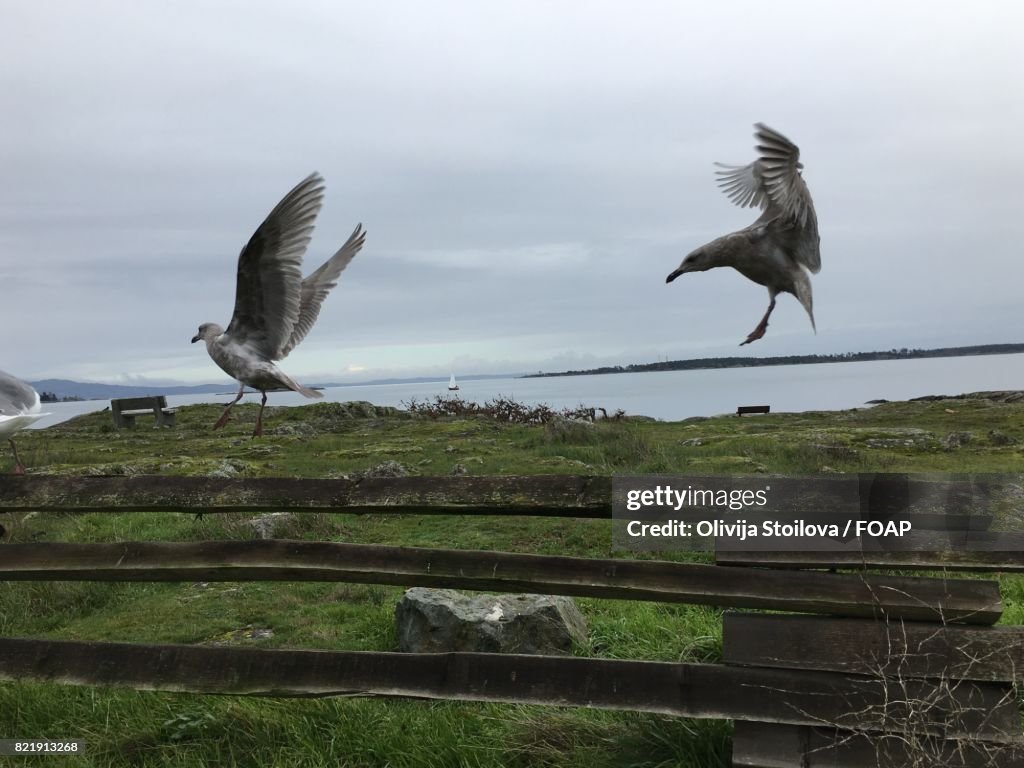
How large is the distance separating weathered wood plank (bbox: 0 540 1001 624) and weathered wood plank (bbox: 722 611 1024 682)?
7 cm

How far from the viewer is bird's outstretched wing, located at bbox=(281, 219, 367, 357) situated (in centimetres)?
563

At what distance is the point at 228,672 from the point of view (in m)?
3.85

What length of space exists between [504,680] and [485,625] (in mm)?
1449

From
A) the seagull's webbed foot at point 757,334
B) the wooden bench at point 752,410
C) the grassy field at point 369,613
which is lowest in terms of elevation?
the grassy field at point 369,613

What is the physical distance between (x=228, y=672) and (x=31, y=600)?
3912mm

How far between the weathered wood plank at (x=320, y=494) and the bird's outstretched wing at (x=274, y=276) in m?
1.38

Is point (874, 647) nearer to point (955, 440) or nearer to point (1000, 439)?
point (955, 440)

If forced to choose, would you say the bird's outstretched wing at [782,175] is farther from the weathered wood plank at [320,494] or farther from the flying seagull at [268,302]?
the flying seagull at [268,302]

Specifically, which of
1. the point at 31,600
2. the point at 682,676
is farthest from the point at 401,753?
the point at 31,600

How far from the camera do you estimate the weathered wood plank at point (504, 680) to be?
3.16 m

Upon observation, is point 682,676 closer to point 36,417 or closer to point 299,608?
point 36,417

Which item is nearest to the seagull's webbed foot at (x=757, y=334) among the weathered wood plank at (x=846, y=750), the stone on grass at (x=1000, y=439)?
the weathered wood plank at (x=846, y=750)

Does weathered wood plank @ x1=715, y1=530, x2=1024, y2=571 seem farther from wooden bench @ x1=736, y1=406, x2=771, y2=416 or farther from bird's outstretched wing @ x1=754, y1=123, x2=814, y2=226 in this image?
wooden bench @ x1=736, y1=406, x2=771, y2=416

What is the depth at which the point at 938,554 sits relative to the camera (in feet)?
10.5
